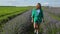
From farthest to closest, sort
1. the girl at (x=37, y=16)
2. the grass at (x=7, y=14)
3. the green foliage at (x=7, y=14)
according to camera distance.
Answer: the green foliage at (x=7, y=14)
the grass at (x=7, y=14)
the girl at (x=37, y=16)

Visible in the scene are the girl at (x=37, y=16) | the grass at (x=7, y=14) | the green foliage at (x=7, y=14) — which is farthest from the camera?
the green foliage at (x=7, y=14)

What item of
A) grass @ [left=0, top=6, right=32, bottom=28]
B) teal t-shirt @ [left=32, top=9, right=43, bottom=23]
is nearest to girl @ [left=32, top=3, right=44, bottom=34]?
teal t-shirt @ [left=32, top=9, right=43, bottom=23]

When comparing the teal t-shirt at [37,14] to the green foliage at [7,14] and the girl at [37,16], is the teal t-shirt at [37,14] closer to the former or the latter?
the girl at [37,16]

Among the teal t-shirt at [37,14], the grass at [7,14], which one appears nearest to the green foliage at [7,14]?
the grass at [7,14]

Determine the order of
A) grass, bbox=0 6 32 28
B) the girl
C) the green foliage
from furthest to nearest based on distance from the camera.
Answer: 1. the green foliage
2. grass, bbox=0 6 32 28
3. the girl

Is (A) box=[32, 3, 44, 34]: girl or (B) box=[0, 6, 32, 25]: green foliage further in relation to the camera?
(B) box=[0, 6, 32, 25]: green foliage

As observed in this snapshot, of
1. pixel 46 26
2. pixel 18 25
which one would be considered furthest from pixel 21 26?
pixel 46 26

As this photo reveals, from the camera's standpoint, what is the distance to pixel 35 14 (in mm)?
14234

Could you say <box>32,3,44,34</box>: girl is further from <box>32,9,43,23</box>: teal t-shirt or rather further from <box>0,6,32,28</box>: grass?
<box>0,6,32,28</box>: grass

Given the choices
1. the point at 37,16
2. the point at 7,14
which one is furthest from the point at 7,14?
the point at 37,16

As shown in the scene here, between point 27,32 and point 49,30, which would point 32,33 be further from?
point 49,30

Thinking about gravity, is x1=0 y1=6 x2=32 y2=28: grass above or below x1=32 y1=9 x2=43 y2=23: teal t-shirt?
below

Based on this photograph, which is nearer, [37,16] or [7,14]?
[37,16]

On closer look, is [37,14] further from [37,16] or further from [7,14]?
[7,14]
